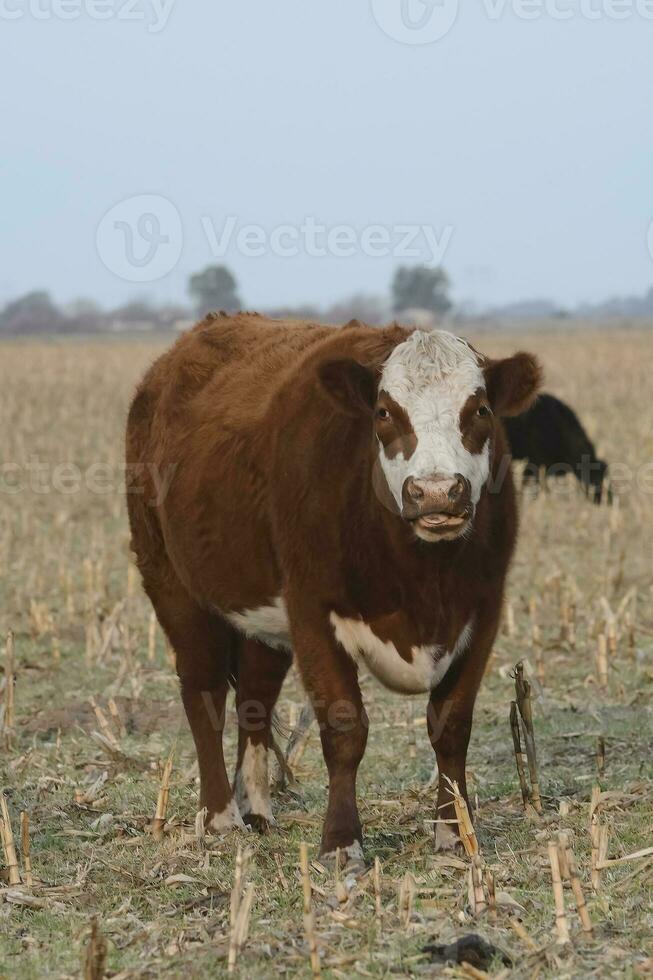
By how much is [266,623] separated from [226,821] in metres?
1.01

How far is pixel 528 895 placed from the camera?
5184 mm

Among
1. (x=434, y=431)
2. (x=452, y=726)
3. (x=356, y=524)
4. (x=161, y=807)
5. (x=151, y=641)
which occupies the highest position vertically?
(x=434, y=431)

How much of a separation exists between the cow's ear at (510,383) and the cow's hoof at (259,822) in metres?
2.36

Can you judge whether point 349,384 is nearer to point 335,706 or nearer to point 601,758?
point 335,706

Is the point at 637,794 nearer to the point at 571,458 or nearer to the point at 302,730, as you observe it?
the point at 302,730

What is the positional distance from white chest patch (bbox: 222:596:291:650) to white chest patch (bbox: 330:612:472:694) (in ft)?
1.19

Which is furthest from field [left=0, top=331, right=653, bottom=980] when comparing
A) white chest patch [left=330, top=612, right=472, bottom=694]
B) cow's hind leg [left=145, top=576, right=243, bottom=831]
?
white chest patch [left=330, top=612, right=472, bottom=694]

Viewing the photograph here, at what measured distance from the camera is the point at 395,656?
19.2 feet

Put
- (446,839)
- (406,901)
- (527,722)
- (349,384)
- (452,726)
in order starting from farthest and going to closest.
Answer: (527,722), (452,726), (446,839), (349,384), (406,901)

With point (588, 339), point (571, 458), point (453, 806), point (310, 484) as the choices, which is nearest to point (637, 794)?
point (453, 806)

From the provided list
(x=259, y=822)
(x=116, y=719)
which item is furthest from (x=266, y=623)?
(x=116, y=719)

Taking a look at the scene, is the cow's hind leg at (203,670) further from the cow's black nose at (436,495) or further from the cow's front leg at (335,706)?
the cow's black nose at (436,495)

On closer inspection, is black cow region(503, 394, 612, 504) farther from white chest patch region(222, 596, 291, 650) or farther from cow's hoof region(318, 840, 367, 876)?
cow's hoof region(318, 840, 367, 876)

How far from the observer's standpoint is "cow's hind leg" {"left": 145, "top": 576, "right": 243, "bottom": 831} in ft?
23.0
